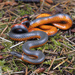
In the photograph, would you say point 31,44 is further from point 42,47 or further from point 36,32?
point 36,32

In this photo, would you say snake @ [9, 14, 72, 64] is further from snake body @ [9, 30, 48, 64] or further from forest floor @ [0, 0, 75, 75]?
forest floor @ [0, 0, 75, 75]

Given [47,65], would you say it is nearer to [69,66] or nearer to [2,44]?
[69,66]

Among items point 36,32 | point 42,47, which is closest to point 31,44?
point 42,47

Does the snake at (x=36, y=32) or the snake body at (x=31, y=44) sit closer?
the snake body at (x=31, y=44)

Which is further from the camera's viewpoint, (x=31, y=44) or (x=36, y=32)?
(x=36, y=32)

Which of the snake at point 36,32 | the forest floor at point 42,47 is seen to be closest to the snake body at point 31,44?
the snake at point 36,32

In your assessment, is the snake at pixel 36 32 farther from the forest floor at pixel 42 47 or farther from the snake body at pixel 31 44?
the forest floor at pixel 42 47

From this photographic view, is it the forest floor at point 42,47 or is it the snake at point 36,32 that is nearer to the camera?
the forest floor at point 42,47

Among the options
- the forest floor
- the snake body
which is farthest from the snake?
the forest floor

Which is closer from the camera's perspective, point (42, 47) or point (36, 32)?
point (42, 47)

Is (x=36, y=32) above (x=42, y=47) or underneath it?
above
